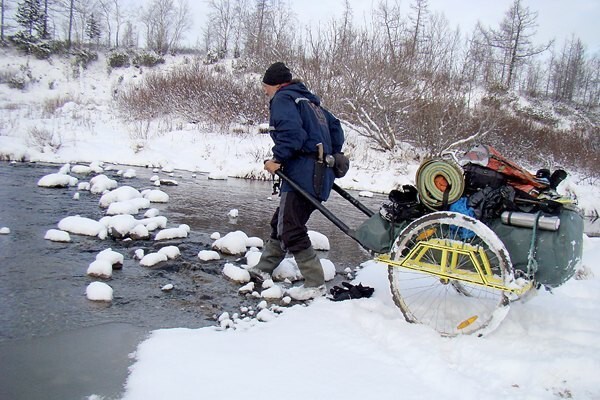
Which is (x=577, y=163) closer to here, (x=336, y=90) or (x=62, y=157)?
(x=336, y=90)

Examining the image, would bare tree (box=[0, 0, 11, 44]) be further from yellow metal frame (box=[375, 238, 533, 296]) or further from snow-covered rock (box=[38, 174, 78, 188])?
yellow metal frame (box=[375, 238, 533, 296])

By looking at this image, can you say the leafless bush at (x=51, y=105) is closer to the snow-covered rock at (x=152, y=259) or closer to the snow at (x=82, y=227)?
the snow at (x=82, y=227)

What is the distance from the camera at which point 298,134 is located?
3443 millimetres

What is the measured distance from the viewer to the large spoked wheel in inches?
106

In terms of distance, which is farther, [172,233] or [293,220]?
[172,233]

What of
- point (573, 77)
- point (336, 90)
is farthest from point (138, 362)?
point (573, 77)

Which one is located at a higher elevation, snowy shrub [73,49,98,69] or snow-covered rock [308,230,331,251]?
snowy shrub [73,49,98,69]

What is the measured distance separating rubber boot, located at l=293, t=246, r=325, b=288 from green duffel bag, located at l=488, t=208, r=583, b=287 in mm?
1619

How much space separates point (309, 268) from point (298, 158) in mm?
983

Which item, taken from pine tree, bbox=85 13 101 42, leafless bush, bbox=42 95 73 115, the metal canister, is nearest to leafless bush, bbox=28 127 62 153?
leafless bush, bbox=42 95 73 115

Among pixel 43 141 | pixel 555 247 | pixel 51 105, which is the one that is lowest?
pixel 43 141

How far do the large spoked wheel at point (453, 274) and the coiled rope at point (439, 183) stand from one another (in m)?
0.14

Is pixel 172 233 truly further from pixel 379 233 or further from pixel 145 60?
pixel 145 60

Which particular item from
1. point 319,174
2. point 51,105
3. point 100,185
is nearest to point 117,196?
point 100,185
